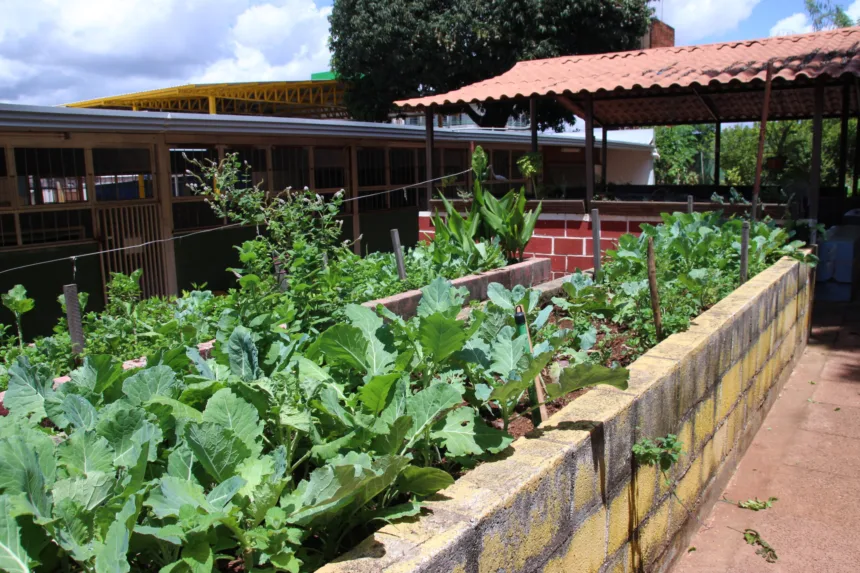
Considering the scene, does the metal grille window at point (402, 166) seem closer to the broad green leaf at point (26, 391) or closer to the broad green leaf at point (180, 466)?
the broad green leaf at point (26, 391)

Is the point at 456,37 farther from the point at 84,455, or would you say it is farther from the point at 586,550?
the point at 84,455

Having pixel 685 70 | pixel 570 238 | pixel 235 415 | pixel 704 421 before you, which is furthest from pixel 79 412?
pixel 685 70

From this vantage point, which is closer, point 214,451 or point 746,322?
point 214,451

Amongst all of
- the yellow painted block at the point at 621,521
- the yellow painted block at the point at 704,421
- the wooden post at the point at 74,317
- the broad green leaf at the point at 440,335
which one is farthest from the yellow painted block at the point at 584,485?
the wooden post at the point at 74,317

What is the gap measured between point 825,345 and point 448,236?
4.05 metres

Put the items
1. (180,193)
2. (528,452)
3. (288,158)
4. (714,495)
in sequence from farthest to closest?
(288,158)
(180,193)
(714,495)
(528,452)

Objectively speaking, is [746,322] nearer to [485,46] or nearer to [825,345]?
[825,345]

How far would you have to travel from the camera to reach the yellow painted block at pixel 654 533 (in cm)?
321

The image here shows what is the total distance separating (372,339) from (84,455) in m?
1.05

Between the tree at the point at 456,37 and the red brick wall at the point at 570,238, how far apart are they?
12.5 meters

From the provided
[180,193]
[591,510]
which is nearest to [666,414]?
[591,510]

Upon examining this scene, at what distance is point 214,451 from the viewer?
182 centimetres

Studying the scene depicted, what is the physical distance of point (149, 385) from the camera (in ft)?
7.29

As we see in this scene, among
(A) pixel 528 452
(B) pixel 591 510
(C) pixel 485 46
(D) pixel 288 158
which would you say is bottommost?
(B) pixel 591 510
